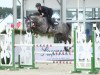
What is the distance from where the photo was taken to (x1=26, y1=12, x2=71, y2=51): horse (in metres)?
18.8

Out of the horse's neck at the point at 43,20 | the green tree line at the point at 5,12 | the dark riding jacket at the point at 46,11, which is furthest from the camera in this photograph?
the green tree line at the point at 5,12

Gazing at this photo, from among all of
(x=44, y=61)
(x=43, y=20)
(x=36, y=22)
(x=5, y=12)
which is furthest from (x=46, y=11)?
(x=5, y=12)

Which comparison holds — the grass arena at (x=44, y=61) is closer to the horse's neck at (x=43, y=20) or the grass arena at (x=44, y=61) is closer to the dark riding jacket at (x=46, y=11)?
the dark riding jacket at (x=46, y=11)

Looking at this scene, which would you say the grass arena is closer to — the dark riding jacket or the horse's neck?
the dark riding jacket

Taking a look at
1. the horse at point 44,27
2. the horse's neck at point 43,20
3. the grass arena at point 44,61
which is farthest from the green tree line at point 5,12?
the grass arena at point 44,61

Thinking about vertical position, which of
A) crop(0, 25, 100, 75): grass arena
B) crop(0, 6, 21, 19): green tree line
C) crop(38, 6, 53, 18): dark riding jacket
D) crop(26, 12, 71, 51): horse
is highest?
crop(0, 6, 21, 19): green tree line

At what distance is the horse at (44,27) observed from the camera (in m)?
18.8

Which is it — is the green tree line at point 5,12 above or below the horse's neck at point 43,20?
above

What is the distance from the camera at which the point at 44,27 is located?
63.0ft

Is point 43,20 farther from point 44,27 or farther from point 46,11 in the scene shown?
point 46,11

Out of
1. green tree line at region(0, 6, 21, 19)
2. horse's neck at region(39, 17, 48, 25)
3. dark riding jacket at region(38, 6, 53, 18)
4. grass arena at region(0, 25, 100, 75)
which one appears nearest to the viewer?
grass arena at region(0, 25, 100, 75)

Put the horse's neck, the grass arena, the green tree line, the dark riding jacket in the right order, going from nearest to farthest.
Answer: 1. the grass arena
2. the dark riding jacket
3. the horse's neck
4. the green tree line

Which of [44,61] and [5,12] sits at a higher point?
[5,12]

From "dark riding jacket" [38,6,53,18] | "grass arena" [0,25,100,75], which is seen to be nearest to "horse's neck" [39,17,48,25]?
"dark riding jacket" [38,6,53,18]
